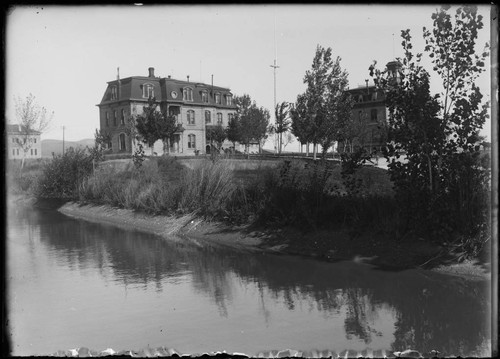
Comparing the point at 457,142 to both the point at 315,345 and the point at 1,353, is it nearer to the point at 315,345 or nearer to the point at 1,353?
the point at 315,345

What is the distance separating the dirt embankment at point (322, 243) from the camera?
971 cm

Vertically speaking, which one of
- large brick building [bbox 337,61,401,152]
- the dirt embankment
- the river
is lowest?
the river

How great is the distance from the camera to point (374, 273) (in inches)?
382

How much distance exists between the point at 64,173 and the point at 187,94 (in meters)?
31.9

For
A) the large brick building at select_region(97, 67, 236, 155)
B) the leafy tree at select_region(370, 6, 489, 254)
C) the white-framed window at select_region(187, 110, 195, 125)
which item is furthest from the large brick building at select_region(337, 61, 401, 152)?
the white-framed window at select_region(187, 110, 195, 125)

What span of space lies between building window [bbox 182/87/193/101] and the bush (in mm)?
29953

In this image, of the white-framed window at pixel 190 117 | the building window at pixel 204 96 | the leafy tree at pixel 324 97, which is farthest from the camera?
the building window at pixel 204 96

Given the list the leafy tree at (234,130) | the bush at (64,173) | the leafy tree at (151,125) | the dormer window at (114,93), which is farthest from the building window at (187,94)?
the bush at (64,173)

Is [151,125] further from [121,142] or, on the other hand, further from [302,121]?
[121,142]

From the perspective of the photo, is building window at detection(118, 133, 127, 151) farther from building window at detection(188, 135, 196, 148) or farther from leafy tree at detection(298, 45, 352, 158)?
leafy tree at detection(298, 45, 352, 158)

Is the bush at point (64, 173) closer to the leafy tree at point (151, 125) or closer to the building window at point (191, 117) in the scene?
the leafy tree at point (151, 125)

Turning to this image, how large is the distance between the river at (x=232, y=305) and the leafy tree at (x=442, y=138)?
48.9 inches

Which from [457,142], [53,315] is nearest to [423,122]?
[457,142]

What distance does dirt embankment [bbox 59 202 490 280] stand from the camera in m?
9.71
